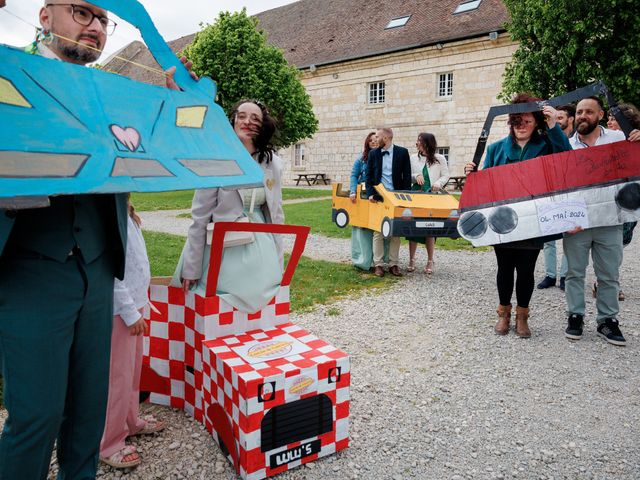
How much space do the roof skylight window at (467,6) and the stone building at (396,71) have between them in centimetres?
5

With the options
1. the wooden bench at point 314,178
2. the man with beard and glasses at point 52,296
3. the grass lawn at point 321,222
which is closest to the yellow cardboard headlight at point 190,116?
the man with beard and glasses at point 52,296

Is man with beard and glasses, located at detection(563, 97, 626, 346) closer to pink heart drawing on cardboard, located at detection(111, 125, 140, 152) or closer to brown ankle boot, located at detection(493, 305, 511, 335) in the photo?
brown ankle boot, located at detection(493, 305, 511, 335)

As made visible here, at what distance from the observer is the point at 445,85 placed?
24.9 m

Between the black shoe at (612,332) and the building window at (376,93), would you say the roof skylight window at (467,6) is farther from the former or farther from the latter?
the black shoe at (612,332)

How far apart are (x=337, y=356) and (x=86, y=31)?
1.86 meters

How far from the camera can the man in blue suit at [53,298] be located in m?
1.56

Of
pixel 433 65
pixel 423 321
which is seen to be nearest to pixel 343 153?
pixel 433 65

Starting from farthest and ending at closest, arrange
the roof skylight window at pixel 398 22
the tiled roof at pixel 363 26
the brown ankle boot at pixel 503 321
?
the roof skylight window at pixel 398 22 < the tiled roof at pixel 363 26 < the brown ankle boot at pixel 503 321

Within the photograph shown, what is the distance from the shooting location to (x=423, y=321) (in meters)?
4.99

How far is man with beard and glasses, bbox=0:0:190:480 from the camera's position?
156 cm

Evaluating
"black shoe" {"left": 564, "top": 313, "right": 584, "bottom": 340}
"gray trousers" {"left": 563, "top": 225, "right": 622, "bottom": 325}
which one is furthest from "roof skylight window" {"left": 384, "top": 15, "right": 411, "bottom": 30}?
"black shoe" {"left": 564, "top": 313, "right": 584, "bottom": 340}

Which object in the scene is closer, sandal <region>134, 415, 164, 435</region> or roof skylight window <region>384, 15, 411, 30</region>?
sandal <region>134, 415, 164, 435</region>

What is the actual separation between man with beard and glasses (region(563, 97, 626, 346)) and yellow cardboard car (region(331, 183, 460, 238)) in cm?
200

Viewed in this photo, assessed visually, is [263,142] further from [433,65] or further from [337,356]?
[433,65]
